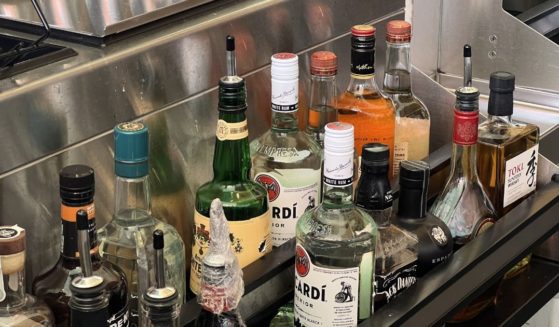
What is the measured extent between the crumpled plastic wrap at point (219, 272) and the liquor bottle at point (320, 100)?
1.22 feet

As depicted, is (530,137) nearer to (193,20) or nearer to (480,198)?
(480,198)

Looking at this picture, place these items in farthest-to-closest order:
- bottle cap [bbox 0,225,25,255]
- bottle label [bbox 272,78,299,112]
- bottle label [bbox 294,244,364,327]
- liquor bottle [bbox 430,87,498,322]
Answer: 1. liquor bottle [bbox 430,87,498,322]
2. bottle label [bbox 272,78,299,112]
3. bottle label [bbox 294,244,364,327]
4. bottle cap [bbox 0,225,25,255]

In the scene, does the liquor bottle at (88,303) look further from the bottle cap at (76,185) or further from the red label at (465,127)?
the red label at (465,127)

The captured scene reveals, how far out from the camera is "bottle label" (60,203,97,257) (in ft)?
3.19

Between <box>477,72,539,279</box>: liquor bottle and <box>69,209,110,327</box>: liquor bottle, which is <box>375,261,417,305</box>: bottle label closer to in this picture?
<box>477,72,539,279</box>: liquor bottle

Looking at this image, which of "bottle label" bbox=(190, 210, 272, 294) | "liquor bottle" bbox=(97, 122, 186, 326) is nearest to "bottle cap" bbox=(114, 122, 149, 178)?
"liquor bottle" bbox=(97, 122, 186, 326)

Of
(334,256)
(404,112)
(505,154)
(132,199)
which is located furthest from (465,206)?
(132,199)

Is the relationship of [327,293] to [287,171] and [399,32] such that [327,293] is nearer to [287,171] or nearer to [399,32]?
[287,171]

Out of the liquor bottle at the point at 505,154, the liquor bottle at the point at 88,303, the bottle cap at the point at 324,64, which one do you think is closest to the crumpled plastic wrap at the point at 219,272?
the liquor bottle at the point at 88,303

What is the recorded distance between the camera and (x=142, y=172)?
1047 millimetres

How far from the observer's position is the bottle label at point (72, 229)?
972 millimetres

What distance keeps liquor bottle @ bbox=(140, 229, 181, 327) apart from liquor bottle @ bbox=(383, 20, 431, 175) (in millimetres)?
579

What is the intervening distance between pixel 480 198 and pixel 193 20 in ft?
1.41

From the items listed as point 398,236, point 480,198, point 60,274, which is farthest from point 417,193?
point 60,274
